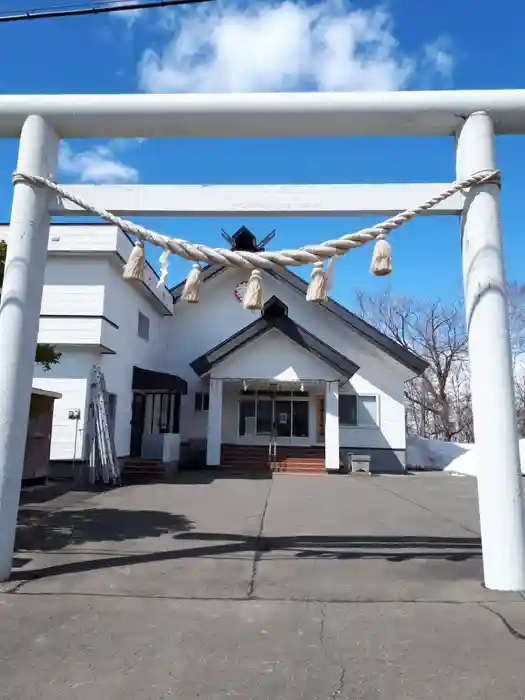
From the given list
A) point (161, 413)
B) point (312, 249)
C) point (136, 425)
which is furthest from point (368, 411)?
point (312, 249)

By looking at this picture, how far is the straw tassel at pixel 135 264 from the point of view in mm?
4871

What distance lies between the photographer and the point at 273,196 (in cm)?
507

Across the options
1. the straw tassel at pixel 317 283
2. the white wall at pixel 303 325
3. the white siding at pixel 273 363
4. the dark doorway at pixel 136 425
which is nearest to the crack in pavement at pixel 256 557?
the straw tassel at pixel 317 283

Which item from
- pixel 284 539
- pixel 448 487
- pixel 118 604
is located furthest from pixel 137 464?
pixel 118 604

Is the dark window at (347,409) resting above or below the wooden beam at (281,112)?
below

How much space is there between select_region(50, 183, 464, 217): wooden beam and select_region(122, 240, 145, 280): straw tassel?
46 cm

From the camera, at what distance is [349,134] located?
5.11m

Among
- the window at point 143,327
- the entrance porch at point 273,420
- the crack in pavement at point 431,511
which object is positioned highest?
the window at point 143,327

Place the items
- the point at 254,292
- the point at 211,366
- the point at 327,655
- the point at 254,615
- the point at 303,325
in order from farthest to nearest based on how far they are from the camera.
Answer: the point at 303,325
the point at 211,366
the point at 254,292
the point at 254,615
the point at 327,655

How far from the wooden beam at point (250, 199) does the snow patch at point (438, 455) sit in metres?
17.6

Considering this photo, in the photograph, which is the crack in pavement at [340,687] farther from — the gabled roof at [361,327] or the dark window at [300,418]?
the dark window at [300,418]

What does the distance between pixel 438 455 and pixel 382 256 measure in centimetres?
2022

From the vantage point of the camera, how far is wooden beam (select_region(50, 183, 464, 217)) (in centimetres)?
500

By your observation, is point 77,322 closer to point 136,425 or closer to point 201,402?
point 136,425
